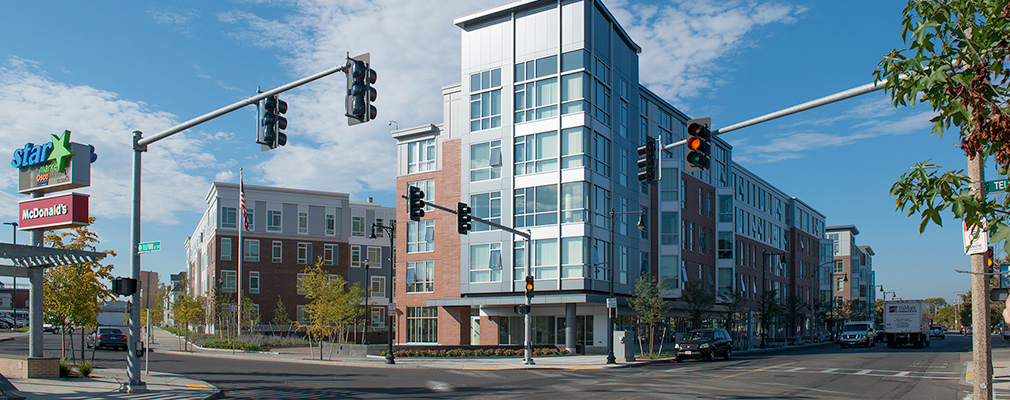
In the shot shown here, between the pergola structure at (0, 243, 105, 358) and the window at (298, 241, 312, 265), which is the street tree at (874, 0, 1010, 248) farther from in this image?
the window at (298, 241, 312, 265)

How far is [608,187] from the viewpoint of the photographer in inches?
1751

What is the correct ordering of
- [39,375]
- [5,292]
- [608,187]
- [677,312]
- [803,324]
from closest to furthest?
[39,375]
[608,187]
[677,312]
[803,324]
[5,292]

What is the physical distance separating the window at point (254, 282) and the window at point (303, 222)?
6085 mm

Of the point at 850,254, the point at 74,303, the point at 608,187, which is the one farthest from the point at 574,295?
the point at 850,254

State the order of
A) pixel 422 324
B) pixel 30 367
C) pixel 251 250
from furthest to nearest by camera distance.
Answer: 1. pixel 251 250
2. pixel 422 324
3. pixel 30 367

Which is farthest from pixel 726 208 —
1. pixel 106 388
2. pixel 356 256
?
pixel 106 388

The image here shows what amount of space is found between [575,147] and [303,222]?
43.0 m

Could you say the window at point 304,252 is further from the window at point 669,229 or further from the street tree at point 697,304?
the street tree at point 697,304

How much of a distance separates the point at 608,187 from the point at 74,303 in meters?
28.3

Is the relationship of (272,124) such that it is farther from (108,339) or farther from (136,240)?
(108,339)

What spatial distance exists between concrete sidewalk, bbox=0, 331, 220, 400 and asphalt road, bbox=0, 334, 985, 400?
0.87 meters

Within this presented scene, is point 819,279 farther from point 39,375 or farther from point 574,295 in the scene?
point 39,375

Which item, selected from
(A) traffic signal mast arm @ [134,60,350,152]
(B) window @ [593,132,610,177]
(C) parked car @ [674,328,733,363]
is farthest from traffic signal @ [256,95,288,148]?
(B) window @ [593,132,610,177]

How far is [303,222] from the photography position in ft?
253
